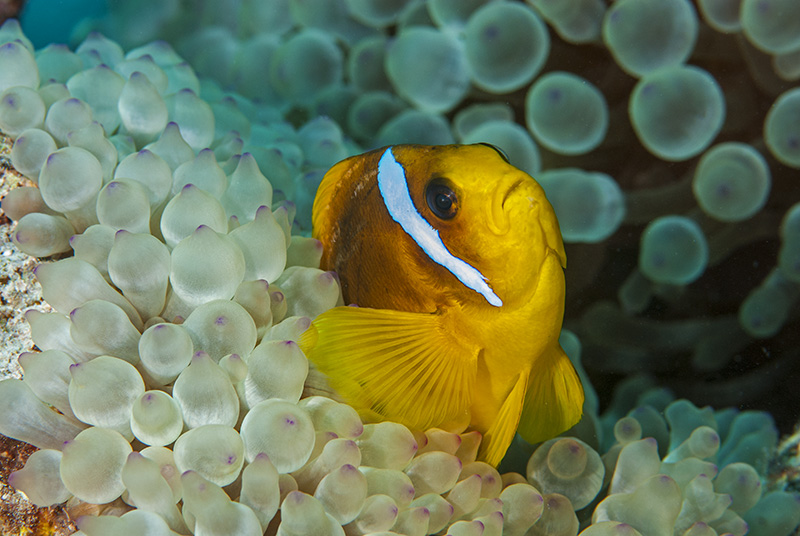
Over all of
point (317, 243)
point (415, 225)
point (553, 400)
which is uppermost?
point (415, 225)

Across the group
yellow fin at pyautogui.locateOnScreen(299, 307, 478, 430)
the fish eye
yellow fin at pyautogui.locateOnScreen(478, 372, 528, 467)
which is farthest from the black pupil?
yellow fin at pyautogui.locateOnScreen(478, 372, 528, 467)

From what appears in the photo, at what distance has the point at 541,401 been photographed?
0.93 m

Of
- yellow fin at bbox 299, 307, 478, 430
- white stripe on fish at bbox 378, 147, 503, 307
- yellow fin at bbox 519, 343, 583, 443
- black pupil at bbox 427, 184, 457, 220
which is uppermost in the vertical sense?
black pupil at bbox 427, 184, 457, 220

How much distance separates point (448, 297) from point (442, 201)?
13cm

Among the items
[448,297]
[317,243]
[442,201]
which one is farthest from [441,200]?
[317,243]

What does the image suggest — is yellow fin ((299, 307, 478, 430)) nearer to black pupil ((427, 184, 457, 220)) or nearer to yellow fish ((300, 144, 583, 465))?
yellow fish ((300, 144, 583, 465))

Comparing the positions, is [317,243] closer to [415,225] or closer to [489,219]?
[415,225]

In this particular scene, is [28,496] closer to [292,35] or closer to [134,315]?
[134,315]

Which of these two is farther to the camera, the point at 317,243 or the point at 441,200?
the point at 317,243

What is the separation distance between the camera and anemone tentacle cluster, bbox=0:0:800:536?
679mm

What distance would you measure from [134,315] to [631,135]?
1.22m

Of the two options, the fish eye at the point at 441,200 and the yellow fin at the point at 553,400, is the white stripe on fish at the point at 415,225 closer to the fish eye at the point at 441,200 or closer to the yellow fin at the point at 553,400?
the fish eye at the point at 441,200

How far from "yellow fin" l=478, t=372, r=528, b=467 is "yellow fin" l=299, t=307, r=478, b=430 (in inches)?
2.2

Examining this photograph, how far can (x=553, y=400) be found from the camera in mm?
930
